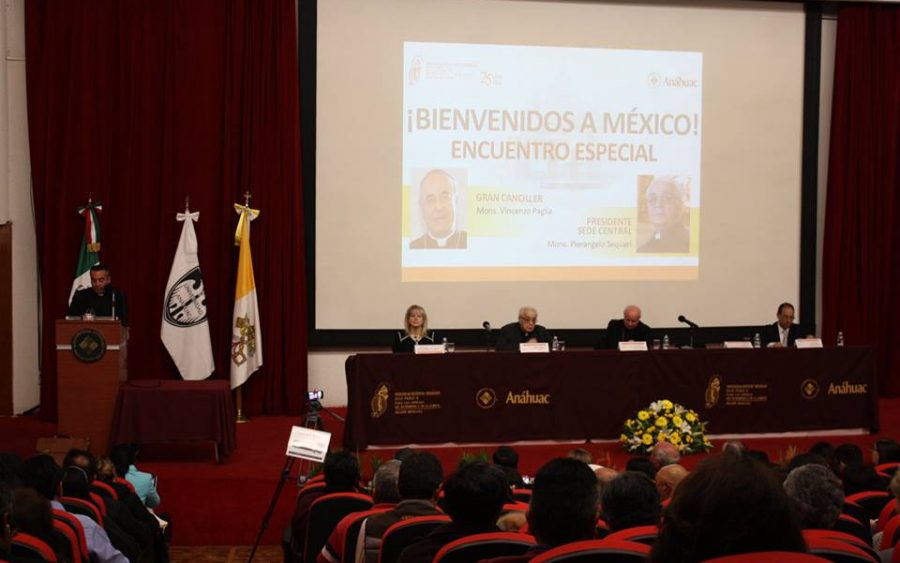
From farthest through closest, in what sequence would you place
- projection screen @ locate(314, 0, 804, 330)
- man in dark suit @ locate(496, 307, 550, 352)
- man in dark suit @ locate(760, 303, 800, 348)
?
projection screen @ locate(314, 0, 804, 330) → man in dark suit @ locate(760, 303, 800, 348) → man in dark suit @ locate(496, 307, 550, 352)

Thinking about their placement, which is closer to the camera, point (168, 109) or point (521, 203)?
point (168, 109)

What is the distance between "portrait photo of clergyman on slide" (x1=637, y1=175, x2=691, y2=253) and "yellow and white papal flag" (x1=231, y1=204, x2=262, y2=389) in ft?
12.1

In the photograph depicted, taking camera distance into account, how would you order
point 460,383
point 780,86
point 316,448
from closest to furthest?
point 316,448 < point 460,383 < point 780,86

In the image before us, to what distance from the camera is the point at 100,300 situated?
7656 millimetres

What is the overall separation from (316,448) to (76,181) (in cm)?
549

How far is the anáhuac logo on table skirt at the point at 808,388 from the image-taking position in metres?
8.16

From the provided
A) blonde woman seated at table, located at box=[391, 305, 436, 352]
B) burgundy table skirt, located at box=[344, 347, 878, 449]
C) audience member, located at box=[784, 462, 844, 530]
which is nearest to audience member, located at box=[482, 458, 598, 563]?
audience member, located at box=[784, 462, 844, 530]

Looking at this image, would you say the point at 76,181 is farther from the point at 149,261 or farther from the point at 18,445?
the point at 18,445

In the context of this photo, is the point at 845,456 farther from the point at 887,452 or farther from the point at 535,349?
the point at 535,349

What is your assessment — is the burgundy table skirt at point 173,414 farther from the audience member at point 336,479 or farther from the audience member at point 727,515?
the audience member at point 727,515

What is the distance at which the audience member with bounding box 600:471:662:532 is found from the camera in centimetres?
265

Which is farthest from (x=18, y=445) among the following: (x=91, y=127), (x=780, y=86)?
(x=780, y=86)

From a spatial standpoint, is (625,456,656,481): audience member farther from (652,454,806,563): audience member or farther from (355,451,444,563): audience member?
(652,454,806,563): audience member

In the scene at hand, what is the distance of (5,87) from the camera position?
29.6 ft
